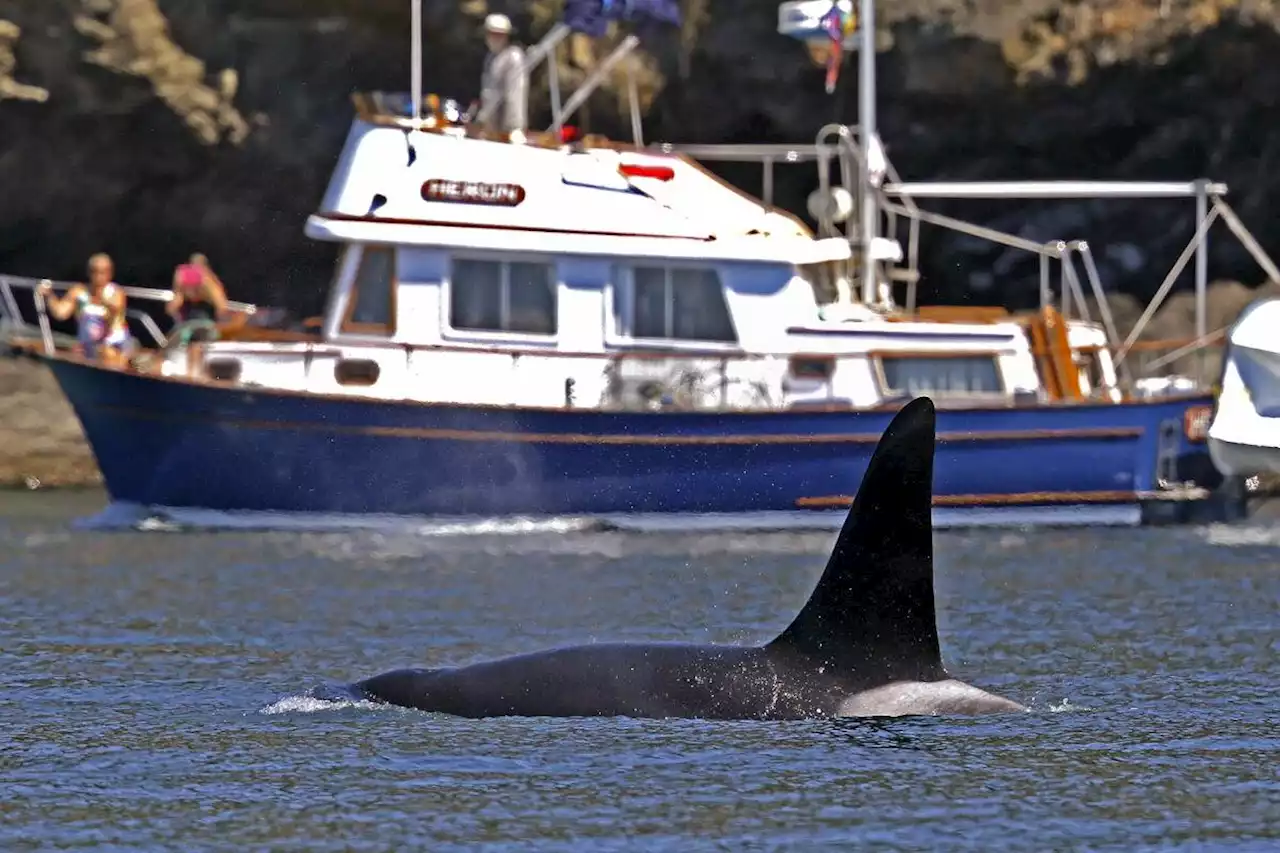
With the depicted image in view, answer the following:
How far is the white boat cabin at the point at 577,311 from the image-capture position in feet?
84.3

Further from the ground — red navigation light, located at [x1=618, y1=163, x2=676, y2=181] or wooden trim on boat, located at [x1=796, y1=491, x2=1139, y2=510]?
red navigation light, located at [x1=618, y1=163, x2=676, y2=181]

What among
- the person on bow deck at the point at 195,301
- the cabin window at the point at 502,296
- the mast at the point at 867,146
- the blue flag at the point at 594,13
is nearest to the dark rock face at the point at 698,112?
the mast at the point at 867,146

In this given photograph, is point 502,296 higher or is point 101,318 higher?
point 502,296

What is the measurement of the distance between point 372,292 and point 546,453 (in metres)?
2.49

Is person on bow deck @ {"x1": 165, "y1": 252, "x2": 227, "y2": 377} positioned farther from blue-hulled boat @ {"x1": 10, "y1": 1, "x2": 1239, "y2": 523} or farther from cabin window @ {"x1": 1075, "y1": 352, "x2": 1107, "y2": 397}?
cabin window @ {"x1": 1075, "y1": 352, "x2": 1107, "y2": 397}

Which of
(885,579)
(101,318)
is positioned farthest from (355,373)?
(885,579)

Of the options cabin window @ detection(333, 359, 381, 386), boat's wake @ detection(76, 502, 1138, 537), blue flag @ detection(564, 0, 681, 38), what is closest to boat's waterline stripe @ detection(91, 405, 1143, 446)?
cabin window @ detection(333, 359, 381, 386)

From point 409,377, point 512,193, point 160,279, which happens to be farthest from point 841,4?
point 160,279

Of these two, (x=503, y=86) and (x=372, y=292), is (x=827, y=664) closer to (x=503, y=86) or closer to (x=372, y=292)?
(x=372, y=292)

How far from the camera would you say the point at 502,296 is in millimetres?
25969

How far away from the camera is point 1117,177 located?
113ft

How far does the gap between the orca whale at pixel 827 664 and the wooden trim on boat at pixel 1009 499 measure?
13057 millimetres

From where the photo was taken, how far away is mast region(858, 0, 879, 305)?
2753 centimetres

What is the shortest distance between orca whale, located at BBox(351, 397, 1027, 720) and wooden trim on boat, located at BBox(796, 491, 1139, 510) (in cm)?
1306
